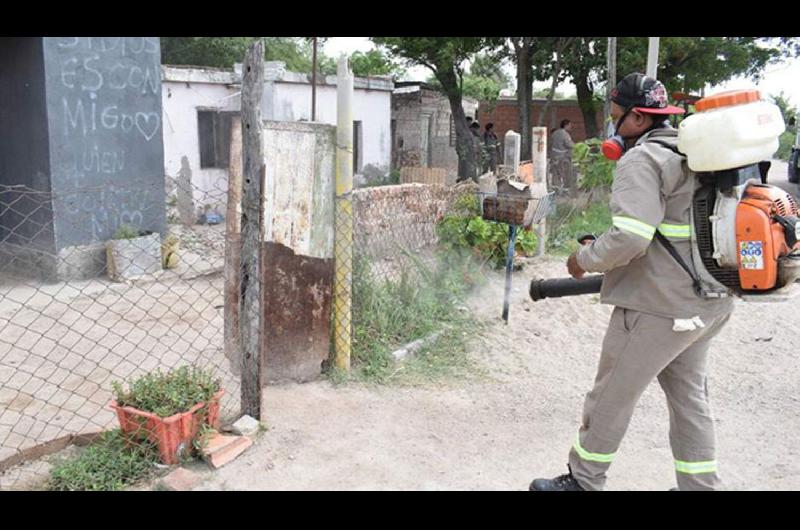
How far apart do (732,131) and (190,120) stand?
11.6 m

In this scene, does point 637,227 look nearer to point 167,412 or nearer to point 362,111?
point 167,412

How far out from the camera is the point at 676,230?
2.78m

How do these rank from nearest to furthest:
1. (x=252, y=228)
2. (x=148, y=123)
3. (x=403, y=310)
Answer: (x=252, y=228) → (x=403, y=310) → (x=148, y=123)

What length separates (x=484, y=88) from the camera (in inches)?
951

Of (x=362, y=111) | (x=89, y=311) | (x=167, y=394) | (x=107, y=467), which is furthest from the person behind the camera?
(x=362, y=111)

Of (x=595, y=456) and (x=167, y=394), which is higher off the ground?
(x=167, y=394)

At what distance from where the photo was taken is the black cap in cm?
292

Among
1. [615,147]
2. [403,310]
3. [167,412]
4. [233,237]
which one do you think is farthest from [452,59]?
[167,412]

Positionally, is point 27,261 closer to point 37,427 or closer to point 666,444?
point 37,427

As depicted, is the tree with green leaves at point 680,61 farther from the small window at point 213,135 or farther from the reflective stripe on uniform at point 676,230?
the reflective stripe on uniform at point 676,230

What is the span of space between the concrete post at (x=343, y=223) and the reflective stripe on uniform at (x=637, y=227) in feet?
6.90

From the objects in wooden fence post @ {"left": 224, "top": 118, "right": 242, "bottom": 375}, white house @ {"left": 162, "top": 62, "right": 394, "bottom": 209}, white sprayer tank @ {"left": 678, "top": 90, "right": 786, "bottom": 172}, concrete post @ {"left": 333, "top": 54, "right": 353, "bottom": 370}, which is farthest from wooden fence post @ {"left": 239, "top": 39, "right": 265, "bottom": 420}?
white house @ {"left": 162, "top": 62, "right": 394, "bottom": 209}

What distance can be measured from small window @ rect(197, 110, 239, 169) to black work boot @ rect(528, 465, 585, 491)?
1112cm

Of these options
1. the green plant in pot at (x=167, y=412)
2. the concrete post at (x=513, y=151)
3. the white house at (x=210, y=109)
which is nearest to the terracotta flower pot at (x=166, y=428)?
the green plant in pot at (x=167, y=412)
